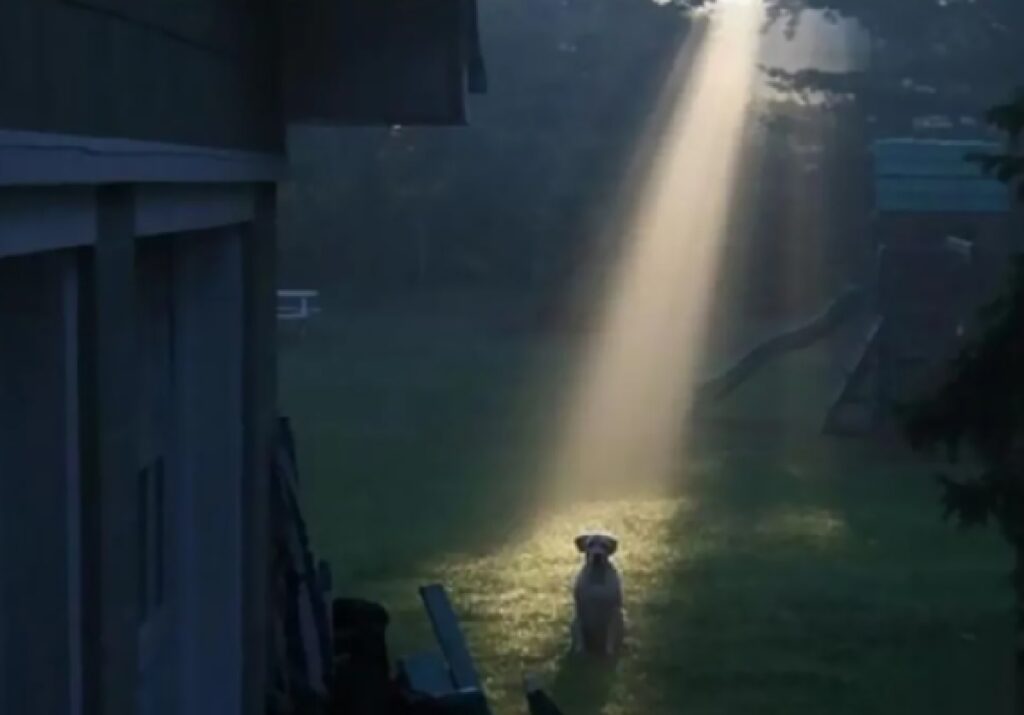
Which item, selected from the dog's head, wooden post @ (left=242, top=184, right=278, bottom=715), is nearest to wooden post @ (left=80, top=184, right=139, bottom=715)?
wooden post @ (left=242, top=184, right=278, bottom=715)

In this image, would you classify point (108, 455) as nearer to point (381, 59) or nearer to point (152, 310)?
point (152, 310)

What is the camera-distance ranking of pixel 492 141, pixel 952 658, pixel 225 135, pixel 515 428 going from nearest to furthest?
pixel 225 135 < pixel 952 658 < pixel 515 428 < pixel 492 141

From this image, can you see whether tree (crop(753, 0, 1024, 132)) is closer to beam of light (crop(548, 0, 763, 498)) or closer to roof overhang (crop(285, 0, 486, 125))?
beam of light (crop(548, 0, 763, 498))

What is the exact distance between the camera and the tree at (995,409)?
5965 mm

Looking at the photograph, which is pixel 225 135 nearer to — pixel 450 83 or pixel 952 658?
pixel 450 83

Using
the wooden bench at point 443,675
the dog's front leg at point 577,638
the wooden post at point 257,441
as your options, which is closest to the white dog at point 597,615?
the dog's front leg at point 577,638

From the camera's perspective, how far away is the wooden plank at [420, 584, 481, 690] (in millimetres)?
7098

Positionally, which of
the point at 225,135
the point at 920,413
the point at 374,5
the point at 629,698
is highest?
the point at 374,5

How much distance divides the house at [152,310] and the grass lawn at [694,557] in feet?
11.2

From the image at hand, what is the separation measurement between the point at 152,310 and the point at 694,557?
26.0 ft

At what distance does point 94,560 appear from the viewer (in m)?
3.15

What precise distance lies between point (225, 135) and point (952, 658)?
19.4 ft

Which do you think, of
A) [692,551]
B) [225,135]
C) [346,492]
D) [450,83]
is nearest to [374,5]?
[450,83]

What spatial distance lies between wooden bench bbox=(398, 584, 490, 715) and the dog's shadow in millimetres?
932
